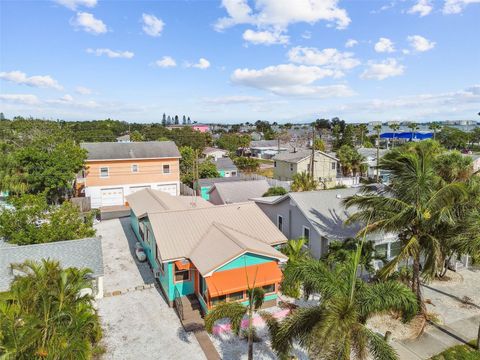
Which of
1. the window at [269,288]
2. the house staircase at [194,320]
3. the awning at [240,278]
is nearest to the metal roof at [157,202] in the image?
the house staircase at [194,320]

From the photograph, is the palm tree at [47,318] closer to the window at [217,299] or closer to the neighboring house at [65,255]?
the neighboring house at [65,255]

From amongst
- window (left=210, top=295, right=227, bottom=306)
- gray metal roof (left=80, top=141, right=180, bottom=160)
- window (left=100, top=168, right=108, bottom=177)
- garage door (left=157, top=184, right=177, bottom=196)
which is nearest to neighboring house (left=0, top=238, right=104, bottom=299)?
window (left=210, top=295, right=227, bottom=306)

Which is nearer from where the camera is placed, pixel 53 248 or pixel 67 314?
pixel 67 314

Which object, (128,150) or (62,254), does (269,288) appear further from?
(128,150)

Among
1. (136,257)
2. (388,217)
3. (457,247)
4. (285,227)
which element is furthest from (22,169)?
(457,247)

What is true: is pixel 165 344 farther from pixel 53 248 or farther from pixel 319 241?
pixel 319 241

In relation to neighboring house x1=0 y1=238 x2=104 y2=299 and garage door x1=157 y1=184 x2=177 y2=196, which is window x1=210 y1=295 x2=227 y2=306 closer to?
neighboring house x1=0 y1=238 x2=104 y2=299
